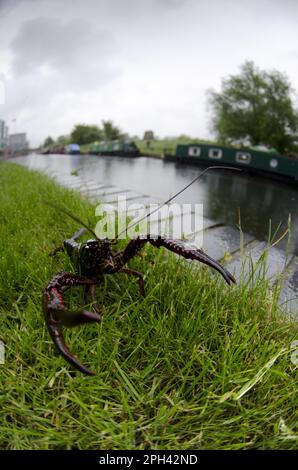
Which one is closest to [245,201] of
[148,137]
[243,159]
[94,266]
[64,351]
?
[94,266]

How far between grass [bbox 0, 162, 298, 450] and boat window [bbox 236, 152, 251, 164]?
895 cm

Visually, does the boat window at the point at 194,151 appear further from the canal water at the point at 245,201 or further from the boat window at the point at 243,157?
the canal water at the point at 245,201

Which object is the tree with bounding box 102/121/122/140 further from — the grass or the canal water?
the grass

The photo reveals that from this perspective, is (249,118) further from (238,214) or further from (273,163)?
(238,214)

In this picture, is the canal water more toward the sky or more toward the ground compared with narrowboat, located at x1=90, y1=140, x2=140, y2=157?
more toward the ground

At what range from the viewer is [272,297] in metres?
1.65

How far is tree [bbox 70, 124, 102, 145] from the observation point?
49.6 ft

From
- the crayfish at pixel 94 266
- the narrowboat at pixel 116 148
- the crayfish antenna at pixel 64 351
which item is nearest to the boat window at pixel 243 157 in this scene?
the narrowboat at pixel 116 148

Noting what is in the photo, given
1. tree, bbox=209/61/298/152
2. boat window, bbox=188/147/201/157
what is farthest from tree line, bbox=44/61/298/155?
boat window, bbox=188/147/201/157

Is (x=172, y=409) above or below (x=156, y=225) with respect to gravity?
below

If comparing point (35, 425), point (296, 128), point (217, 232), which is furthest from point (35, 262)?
point (296, 128)
